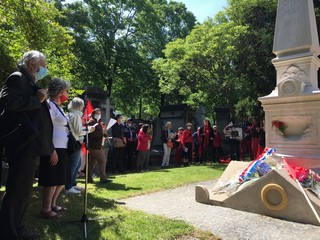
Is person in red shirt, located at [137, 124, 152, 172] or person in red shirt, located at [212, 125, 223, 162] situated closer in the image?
person in red shirt, located at [137, 124, 152, 172]

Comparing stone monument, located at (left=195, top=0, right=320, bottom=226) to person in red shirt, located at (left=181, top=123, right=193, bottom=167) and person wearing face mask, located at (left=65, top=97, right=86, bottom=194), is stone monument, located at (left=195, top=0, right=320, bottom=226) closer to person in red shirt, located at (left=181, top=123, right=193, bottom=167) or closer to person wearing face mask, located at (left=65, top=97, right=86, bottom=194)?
person wearing face mask, located at (left=65, top=97, right=86, bottom=194)

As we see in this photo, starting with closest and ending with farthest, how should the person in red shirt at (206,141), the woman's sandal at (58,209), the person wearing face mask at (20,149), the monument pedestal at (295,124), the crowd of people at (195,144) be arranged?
the person wearing face mask at (20,149)
the woman's sandal at (58,209)
the monument pedestal at (295,124)
the crowd of people at (195,144)
the person in red shirt at (206,141)

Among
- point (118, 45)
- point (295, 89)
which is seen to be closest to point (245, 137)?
point (295, 89)

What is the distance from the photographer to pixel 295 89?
24.5ft

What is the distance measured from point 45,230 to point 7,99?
1.71m

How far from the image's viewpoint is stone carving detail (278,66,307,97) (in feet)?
24.4

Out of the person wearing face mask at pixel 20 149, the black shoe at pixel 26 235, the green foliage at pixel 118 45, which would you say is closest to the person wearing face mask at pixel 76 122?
the black shoe at pixel 26 235

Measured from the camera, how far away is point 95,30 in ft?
87.5

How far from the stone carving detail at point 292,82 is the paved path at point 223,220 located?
3.46 meters

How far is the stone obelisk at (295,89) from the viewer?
23.9 ft

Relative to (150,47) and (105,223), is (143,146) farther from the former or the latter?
(150,47)

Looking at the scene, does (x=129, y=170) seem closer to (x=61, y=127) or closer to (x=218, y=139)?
(x=218, y=139)

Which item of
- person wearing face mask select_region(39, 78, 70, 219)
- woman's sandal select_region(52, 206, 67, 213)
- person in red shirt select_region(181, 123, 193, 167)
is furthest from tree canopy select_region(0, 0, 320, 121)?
person in red shirt select_region(181, 123, 193, 167)

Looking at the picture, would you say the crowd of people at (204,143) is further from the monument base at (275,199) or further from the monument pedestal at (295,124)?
the monument base at (275,199)
